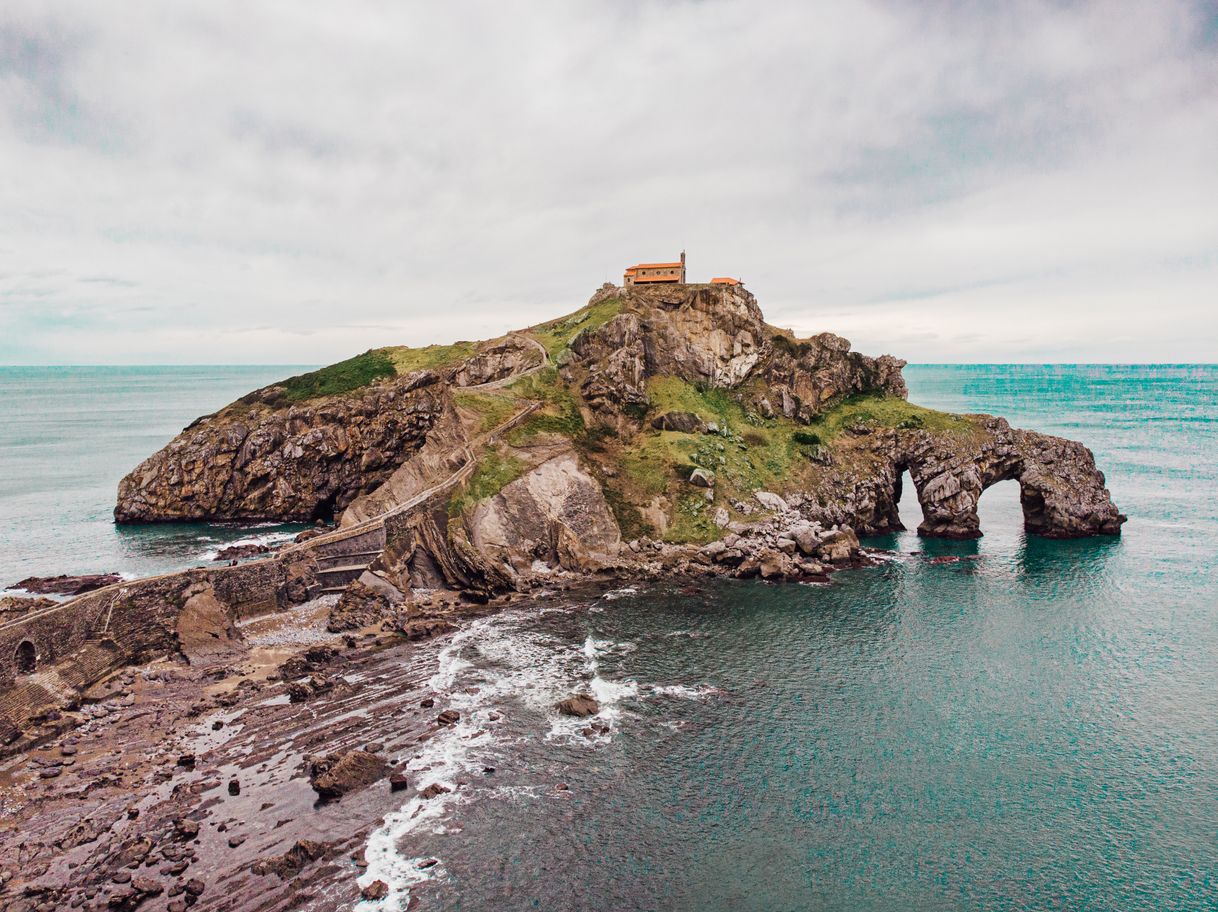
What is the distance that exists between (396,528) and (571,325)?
51757mm

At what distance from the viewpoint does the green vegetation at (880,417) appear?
104 meters

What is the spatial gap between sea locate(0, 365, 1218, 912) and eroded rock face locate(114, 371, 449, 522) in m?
24.5

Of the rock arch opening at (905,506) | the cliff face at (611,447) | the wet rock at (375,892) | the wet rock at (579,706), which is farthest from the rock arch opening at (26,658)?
the rock arch opening at (905,506)

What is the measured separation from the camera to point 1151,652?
195ft

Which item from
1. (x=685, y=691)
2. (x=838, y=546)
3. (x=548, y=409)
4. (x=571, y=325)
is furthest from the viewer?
(x=571, y=325)

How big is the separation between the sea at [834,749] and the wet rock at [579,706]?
2.04ft

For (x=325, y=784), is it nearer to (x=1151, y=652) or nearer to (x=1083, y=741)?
(x=1083, y=741)

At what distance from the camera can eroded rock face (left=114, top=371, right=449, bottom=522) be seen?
107 meters

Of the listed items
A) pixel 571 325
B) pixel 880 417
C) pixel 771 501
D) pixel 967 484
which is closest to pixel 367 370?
pixel 571 325

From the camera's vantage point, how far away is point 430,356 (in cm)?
12412

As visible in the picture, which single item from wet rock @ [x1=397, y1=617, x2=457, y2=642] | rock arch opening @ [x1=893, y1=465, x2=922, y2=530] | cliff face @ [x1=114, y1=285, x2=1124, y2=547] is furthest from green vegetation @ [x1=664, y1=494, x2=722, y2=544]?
wet rock @ [x1=397, y1=617, x2=457, y2=642]

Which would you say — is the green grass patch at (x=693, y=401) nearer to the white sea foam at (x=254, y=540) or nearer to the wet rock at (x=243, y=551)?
the white sea foam at (x=254, y=540)

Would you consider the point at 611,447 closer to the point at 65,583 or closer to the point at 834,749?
the point at 834,749

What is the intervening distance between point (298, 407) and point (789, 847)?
100 m
